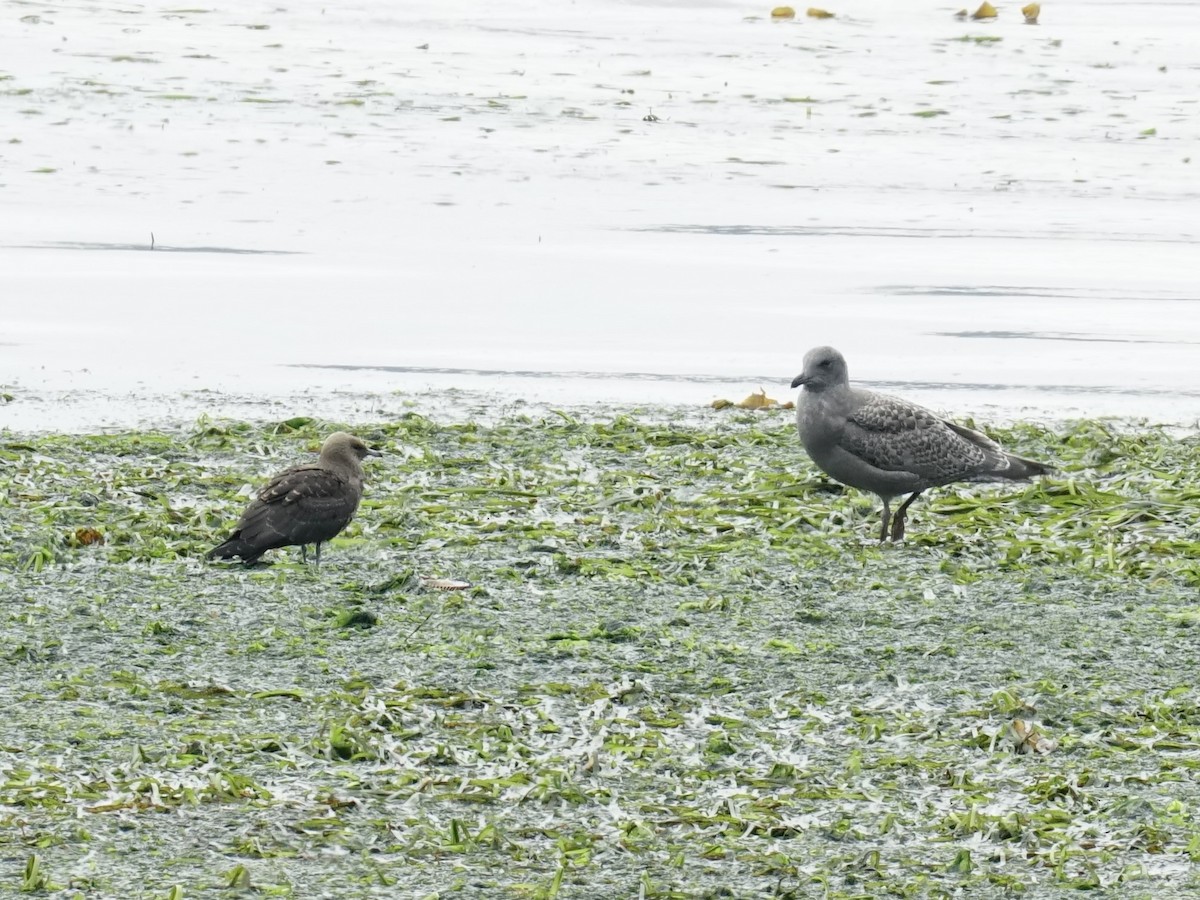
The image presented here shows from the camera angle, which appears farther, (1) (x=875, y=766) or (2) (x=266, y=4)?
(2) (x=266, y=4)

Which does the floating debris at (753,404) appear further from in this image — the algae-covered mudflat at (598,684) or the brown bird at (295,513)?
the brown bird at (295,513)

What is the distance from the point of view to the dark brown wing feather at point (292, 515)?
24.6 ft

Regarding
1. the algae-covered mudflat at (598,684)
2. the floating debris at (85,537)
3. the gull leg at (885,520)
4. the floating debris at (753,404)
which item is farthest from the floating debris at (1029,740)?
the floating debris at (753,404)

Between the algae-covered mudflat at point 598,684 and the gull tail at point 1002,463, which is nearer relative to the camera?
the algae-covered mudflat at point 598,684

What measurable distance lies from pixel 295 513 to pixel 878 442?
8.33 feet

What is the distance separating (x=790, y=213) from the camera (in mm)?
17094

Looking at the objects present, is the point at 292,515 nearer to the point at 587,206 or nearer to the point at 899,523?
the point at 899,523

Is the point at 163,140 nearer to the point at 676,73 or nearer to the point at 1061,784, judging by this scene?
the point at 676,73

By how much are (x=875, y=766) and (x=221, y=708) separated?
2025mm

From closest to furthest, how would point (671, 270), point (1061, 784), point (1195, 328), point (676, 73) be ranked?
point (1061, 784)
point (1195, 328)
point (671, 270)
point (676, 73)

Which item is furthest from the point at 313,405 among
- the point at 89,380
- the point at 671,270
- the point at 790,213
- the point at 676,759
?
the point at 790,213

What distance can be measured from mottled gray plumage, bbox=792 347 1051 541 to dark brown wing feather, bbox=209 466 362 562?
82.1 inches

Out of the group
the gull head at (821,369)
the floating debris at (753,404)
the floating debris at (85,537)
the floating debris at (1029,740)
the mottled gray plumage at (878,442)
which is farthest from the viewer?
the floating debris at (753,404)

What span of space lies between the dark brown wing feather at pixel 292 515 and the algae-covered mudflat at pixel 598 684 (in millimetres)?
136
